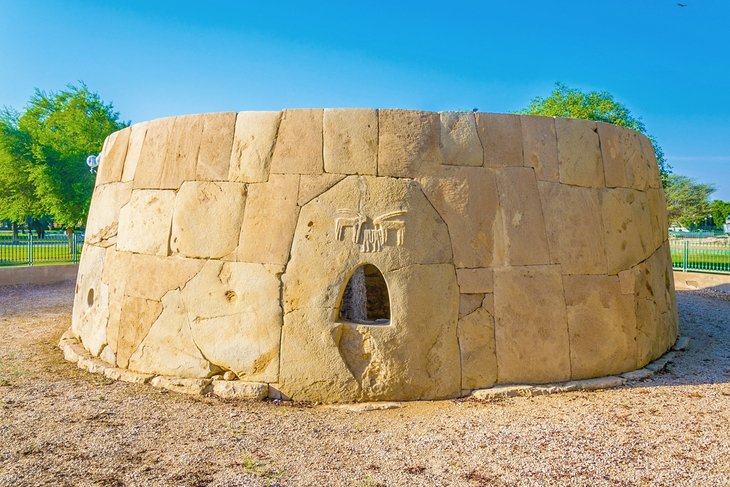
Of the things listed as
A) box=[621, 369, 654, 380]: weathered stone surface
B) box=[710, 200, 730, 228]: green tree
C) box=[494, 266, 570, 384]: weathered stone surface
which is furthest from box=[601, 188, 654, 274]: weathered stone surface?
box=[710, 200, 730, 228]: green tree

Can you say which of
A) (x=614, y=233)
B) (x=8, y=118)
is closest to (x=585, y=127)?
(x=614, y=233)

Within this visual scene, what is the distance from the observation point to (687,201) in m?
47.8

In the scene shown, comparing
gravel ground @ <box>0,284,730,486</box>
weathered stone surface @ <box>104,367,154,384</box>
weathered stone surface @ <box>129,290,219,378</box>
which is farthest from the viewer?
weathered stone surface @ <box>104,367,154,384</box>

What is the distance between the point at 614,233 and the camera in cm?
593

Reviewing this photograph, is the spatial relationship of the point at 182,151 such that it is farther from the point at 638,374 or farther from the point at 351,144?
the point at 638,374

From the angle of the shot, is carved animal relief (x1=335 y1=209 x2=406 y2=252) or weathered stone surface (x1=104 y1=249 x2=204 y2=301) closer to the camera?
carved animal relief (x1=335 y1=209 x2=406 y2=252)

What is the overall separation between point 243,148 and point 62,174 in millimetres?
18889

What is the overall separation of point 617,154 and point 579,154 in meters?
0.68

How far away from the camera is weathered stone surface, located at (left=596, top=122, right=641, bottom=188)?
6.02 m

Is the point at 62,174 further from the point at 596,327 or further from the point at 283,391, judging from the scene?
the point at 596,327

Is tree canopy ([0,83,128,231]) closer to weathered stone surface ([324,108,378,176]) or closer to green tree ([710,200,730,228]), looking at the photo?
weathered stone surface ([324,108,378,176])

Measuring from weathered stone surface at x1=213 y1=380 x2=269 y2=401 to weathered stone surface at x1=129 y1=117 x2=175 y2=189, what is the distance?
2425mm

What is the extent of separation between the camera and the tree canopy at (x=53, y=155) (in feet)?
67.9

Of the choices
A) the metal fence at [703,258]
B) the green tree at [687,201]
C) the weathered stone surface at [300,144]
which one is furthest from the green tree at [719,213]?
the weathered stone surface at [300,144]
